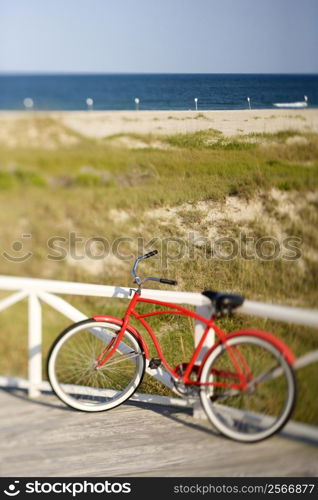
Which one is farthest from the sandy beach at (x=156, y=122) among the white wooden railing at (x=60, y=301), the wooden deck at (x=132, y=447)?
the wooden deck at (x=132, y=447)

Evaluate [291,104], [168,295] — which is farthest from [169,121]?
[168,295]

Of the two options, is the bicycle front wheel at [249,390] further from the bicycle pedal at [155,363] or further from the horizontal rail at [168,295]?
the bicycle pedal at [155,363]

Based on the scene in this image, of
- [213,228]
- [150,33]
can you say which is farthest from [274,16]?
[213,228]

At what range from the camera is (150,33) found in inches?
155

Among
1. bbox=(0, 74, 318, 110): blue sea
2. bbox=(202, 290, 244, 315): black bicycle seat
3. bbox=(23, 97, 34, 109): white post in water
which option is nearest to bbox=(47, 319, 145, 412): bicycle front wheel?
bbox=(202, 290, 244, 315): black bicycle seat

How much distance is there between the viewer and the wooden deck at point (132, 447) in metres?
2.23

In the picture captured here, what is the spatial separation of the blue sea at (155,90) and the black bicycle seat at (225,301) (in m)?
1.29

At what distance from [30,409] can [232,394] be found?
102 centimetres

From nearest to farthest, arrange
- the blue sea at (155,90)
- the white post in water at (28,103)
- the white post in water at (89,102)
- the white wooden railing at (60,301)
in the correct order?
the white wooden railing at (60,301) → the blue sea at (155,90) → the white post in water at (89,102) → the white post in water at (28,103)

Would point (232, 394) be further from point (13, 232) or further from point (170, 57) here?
point (13, 232)

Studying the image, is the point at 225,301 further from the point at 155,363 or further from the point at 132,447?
the point at 132,447

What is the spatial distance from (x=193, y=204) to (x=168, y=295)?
2.81 feet

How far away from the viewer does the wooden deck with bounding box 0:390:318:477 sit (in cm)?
223

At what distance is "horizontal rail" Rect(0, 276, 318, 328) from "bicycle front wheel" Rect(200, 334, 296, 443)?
0.42 feet
